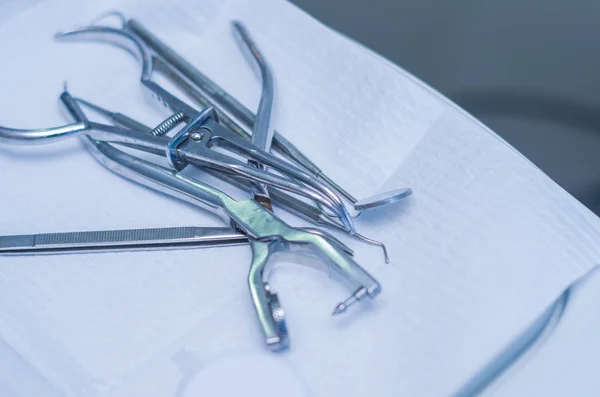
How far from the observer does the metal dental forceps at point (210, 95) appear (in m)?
0.66

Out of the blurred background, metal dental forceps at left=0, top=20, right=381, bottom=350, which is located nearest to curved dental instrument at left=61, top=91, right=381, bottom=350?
metal dental forceps at left=0, top=20, right=381, bottom=350

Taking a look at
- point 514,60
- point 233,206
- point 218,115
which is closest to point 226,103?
point 218,115

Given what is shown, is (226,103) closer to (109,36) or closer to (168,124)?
(168,124)

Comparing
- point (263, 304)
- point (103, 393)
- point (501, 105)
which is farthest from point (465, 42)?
point (103, 393)

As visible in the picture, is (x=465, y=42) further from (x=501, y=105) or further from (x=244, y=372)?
(x=244, y=372)

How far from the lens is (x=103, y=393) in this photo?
1.78 ft

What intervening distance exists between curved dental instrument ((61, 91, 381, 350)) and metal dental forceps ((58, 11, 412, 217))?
0.07 meters

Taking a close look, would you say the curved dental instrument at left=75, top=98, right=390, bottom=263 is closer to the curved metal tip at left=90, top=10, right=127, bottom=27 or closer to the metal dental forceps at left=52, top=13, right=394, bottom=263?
the metal dental forceps at left=52, top=13, right=394, bottom=263

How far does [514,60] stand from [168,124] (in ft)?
2.29

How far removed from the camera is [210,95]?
0.75m

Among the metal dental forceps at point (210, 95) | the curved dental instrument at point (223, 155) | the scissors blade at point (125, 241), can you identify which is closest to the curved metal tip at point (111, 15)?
the metal dental forceps at point (210, 95)

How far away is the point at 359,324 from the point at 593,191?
0.70 meters

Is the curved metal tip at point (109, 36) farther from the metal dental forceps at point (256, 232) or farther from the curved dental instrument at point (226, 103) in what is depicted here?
the metal dental forceps at point (256, 232)

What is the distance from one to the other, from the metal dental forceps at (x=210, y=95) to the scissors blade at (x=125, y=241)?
12cm
